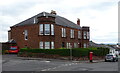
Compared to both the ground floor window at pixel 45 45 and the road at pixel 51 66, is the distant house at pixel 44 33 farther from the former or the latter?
the road at pixel 51 66

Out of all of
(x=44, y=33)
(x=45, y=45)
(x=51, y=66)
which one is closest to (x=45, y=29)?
(x=44, y=33)

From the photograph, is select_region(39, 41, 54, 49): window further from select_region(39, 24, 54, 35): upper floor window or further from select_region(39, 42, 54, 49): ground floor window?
select_region(39, 24, 54, 35): upper floor window

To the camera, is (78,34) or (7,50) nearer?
(7,50)

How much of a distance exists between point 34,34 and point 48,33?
2988 mm

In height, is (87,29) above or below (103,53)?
Result: above

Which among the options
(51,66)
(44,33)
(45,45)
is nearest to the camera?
(51,66)

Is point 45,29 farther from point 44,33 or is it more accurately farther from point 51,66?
point 51,66

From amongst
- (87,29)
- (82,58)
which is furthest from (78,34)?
(82,58)

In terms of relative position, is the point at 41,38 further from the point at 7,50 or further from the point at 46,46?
the point at 7,50

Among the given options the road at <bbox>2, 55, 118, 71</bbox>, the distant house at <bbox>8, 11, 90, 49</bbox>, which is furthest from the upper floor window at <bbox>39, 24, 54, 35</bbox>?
the road at <bbox>2, 55, 118, 71</bbox>

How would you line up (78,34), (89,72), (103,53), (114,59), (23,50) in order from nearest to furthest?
(89,72)
(114,59)
(23,50)
(103,53)
(78,34)

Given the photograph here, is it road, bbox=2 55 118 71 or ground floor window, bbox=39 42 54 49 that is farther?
ground floor window, bbox=39 42 54 49

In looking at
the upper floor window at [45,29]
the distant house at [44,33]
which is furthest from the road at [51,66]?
the upper floor window at [45,29]

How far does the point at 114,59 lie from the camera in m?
32.0
